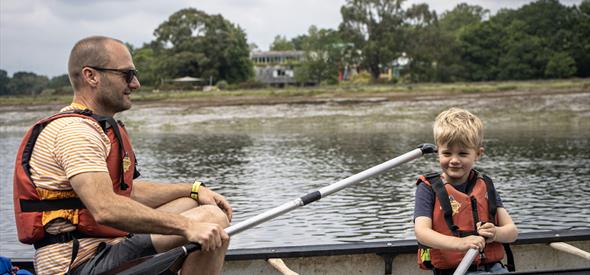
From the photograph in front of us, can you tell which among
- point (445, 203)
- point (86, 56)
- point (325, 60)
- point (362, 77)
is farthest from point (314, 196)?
point (325, 60)

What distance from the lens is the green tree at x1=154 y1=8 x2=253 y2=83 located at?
3332 inches

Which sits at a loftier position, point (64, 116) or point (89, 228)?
point (64, 116)

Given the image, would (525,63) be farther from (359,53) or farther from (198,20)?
(198,20)

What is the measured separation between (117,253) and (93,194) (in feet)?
1.73

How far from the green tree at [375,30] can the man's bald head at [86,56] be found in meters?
80.4

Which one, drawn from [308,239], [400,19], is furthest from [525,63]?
[308,239]

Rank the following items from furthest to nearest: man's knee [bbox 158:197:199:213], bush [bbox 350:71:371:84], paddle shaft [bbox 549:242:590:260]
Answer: bush [bbox 350:71:371:84] → paddle shaft [bbox 549:242:590:260] → man's knee [bbox 158:197:199:213]

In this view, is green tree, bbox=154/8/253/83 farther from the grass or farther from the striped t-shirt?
the striped t-shirt

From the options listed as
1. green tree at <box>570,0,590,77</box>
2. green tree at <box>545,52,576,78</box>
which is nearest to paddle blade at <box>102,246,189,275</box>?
green tree at <box>545,52,576,78</box>

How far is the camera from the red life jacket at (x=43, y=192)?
4.67 meters

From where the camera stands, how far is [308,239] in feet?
39.0

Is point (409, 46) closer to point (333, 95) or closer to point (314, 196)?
point (333, 95)

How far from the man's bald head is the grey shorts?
98cm

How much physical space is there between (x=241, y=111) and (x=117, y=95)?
119ft
